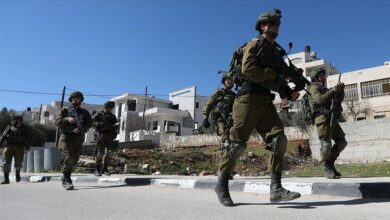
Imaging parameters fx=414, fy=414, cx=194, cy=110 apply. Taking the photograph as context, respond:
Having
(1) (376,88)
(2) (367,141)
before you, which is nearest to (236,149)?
(2) (367,141)

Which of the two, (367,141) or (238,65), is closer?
(238,65)

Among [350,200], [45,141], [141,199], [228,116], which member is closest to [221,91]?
[228,116]

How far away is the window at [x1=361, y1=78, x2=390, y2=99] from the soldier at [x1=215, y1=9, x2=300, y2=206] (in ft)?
120

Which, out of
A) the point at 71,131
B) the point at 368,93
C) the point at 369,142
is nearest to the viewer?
the point at 71,131

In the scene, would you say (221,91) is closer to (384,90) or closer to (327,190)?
(327,190)

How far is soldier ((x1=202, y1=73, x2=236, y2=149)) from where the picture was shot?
312 inches

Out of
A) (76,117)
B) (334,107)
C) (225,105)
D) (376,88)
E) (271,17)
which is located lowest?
(76,117)

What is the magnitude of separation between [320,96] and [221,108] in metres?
2.15

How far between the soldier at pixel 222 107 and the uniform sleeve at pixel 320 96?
1.74 metres

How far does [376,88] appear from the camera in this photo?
38.0 metres

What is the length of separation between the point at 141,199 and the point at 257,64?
2.26 m

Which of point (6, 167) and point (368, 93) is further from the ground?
point (368, 93)

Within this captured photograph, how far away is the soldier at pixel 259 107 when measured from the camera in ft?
14.1

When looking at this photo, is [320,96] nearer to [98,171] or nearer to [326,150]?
[326,150]
